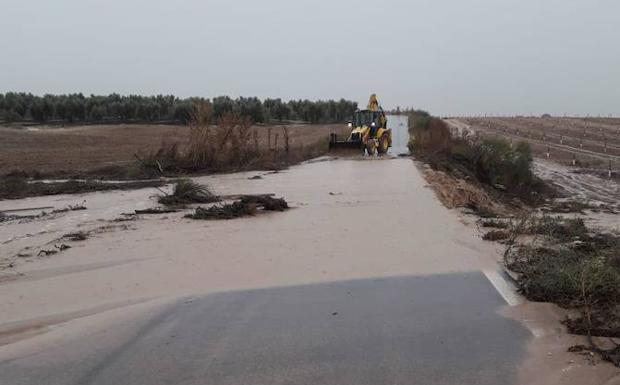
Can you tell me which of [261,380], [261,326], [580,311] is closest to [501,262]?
[580,311]

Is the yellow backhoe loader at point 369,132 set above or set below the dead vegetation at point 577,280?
above

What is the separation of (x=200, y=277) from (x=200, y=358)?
10.0 ft

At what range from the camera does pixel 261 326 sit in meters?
6.20

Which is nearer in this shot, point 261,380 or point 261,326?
point 261,380

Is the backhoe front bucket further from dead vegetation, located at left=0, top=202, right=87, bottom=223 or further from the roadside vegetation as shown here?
dead vegetation, located at left=0, top=202, right=87, bottom=223

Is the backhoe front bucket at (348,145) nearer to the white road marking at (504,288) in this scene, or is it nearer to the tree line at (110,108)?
the white road marking at (504,288)

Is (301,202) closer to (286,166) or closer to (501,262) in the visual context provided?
(501,262)

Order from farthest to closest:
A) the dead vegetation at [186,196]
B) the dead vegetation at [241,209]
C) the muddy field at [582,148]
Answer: the muddy field at [582,148] < the dead vegetation at [186,196] < the dead vegetation at [241,209]

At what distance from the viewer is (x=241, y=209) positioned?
13602mm

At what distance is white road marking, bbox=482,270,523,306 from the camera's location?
22.4 feet

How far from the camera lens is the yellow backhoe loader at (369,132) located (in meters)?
33.1

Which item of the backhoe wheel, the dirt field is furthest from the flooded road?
the backhoe wheel

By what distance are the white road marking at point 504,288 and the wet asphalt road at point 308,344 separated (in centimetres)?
12

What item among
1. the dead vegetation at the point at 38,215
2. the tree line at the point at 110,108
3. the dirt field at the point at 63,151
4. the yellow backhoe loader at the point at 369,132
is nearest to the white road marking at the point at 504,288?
the dead vegetation at the point at 38,215
